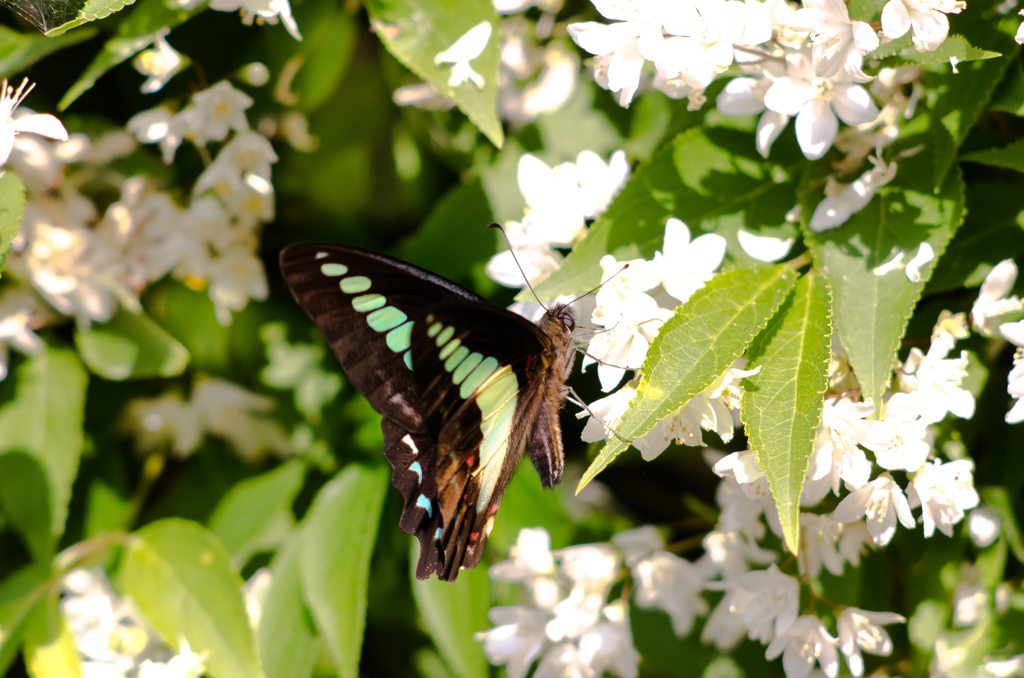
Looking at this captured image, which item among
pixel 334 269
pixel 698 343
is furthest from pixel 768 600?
Result: pixel 334 269

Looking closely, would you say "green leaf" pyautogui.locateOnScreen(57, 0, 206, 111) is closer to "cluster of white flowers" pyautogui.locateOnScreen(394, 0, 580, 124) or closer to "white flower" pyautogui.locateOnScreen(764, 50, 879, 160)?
"cluster of white flowers" pyautogui.locateOnScreen(394, 0, 580, 124)

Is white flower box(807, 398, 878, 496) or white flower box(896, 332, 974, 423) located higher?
white flower box(807, 398, 878, 496)

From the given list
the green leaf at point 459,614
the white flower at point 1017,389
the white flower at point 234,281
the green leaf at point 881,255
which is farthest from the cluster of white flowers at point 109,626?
the white flower at point 1017,389

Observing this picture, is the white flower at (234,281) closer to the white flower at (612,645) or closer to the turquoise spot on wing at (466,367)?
the turquoise spot on wing at (466,367)

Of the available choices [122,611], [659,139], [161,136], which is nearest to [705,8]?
[659,139]

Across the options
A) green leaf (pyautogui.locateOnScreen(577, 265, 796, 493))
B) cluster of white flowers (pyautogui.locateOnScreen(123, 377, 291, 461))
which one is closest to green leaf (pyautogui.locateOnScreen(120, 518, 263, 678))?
cluster of white flowers (pyautogui.locateOnScreen(123, 377, 291, 461))

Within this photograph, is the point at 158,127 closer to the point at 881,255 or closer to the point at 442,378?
the point at 442,378
